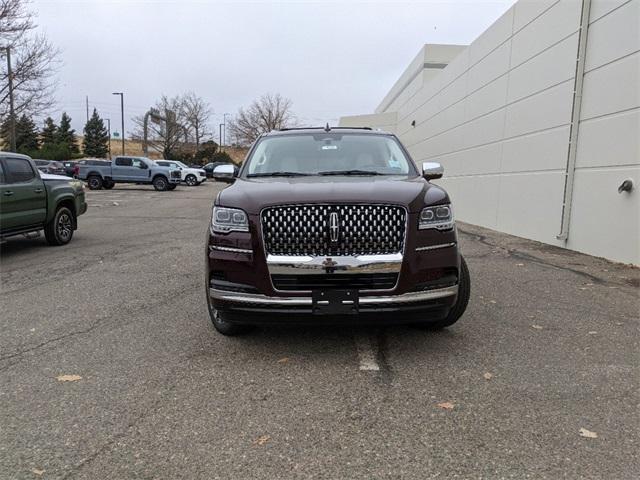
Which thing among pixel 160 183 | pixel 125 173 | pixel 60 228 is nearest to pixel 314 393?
pixel 60 228

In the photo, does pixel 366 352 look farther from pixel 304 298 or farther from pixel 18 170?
pixel 18 170

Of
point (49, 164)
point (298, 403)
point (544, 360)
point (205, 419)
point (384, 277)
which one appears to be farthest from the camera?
point (49, 164)

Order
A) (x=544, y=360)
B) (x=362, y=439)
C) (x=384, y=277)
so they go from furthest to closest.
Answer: (x=544, y=360), (x=384, y=277), (x=362, y=439)

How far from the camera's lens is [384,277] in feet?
12.1

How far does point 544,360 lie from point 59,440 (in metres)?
3.35

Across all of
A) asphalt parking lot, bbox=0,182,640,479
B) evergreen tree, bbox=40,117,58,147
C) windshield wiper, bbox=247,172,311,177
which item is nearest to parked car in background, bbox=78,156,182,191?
asphalt parking lot, bbox=0,182,640,479

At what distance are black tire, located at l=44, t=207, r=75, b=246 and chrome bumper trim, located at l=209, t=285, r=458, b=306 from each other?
7.08 meters

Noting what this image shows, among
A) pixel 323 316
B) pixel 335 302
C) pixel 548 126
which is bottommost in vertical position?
pixel 323 316

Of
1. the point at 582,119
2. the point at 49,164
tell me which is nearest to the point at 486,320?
the point at 582,119

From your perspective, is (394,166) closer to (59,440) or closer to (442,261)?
(442,261)

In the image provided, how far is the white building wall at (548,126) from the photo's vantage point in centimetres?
826

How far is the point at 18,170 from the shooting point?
8.77m

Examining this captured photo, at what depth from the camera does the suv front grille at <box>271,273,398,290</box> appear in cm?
366

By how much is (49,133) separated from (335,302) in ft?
291
